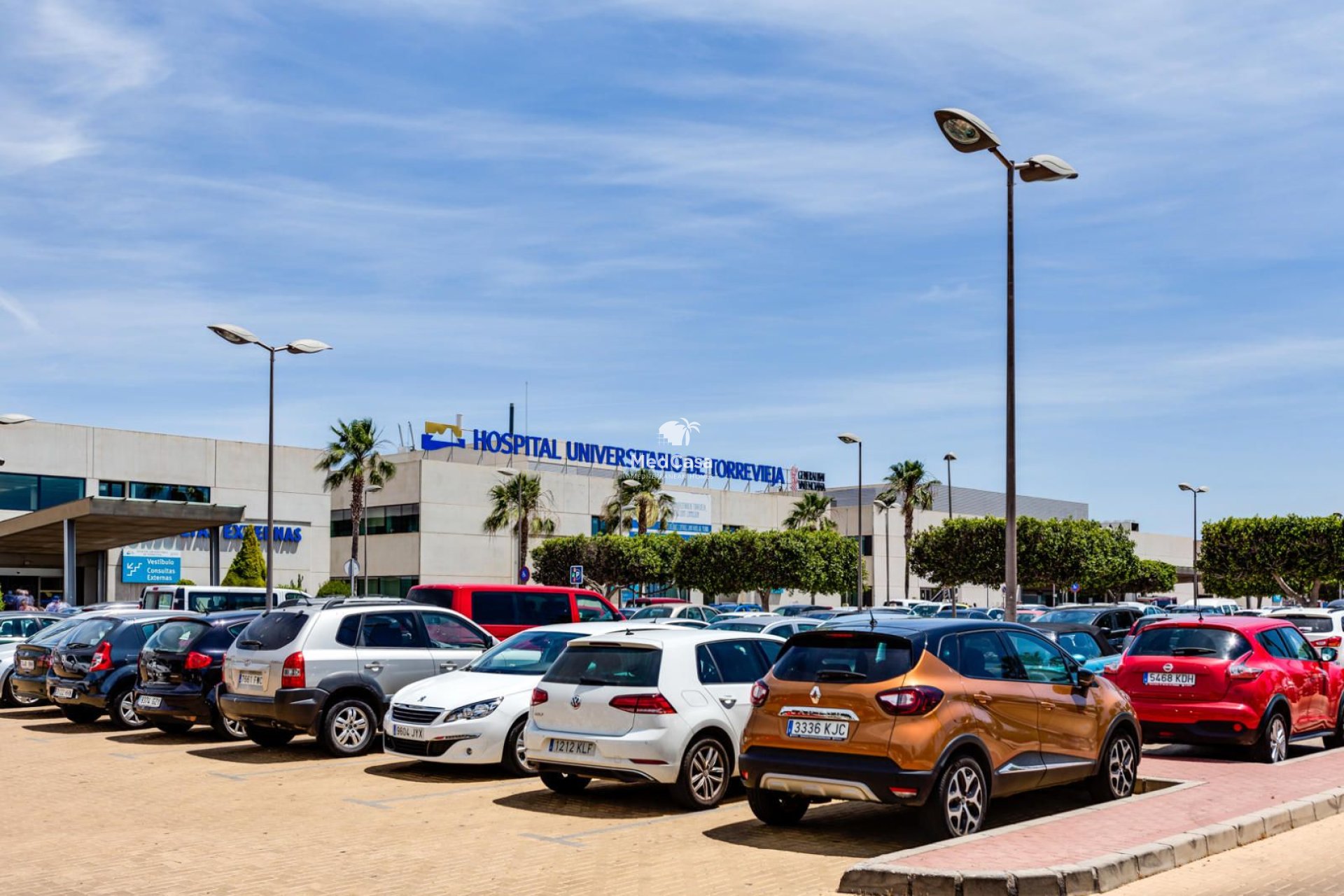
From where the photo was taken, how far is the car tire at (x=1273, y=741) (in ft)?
43.4

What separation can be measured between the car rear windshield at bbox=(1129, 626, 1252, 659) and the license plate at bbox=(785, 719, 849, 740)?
6253mm

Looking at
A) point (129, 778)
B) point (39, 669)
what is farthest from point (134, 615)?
point (129, 778)

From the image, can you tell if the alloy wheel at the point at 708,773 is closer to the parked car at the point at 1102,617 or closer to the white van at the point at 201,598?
the parked car at the point at 1102,617

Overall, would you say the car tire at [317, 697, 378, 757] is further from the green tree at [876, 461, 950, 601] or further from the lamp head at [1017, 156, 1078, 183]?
the green tree at [876, 461, 950, 601]

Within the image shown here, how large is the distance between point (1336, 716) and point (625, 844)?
31.2 feet

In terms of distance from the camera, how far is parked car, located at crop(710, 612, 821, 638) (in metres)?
21.1

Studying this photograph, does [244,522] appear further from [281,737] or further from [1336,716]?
[1336,716]

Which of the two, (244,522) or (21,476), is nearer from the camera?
(21,476)

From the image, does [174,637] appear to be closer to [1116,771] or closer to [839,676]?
[839,676]

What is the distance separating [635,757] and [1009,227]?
10.5 m

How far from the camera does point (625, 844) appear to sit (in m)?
9.59

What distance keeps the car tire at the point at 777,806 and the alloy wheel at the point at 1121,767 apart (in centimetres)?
262

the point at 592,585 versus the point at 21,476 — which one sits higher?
the point at 21,476

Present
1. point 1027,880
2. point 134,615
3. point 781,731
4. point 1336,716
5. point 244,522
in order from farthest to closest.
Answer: point 244,522
point 134,615
point 1336,716
point 781,731
point 1027,880
